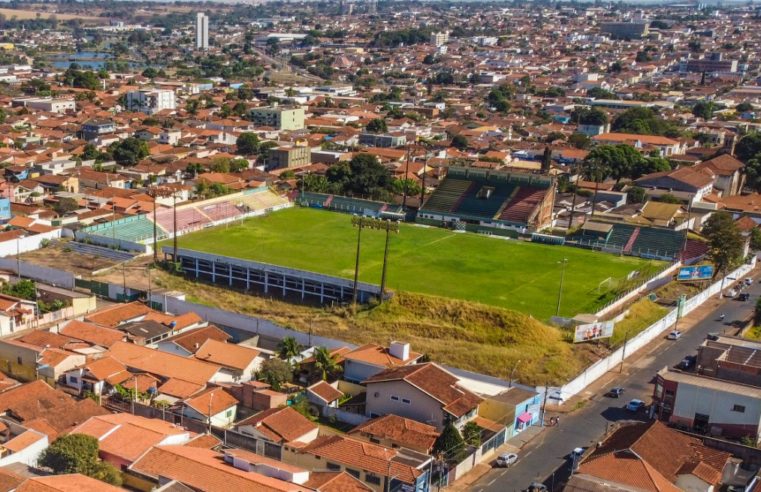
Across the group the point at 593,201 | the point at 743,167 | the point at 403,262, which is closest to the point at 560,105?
the point at 743,167

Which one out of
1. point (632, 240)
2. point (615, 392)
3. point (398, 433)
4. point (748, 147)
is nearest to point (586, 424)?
point (615, 392)

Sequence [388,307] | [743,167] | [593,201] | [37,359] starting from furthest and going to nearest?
[743,167], [593,201], [388,307], [37,359]

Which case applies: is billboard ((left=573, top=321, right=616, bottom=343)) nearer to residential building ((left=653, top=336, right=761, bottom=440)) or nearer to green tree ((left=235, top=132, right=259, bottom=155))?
residential building ((left=653, top=336, right=761, bottom=440))

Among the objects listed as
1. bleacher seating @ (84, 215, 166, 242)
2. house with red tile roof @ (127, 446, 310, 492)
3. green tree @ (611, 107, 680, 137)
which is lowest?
bleacher seating @ (84, 215, 166, 242)

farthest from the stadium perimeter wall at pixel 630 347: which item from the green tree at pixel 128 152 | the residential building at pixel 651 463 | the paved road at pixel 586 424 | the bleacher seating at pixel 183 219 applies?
→ the green tree at pixel 128 152

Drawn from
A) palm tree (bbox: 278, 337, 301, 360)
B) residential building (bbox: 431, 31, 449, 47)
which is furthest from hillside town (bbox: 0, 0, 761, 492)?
residential building (bbox: 431, 31, 449, 47)

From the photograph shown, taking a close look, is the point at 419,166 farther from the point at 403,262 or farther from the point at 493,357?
the point at 493,357
